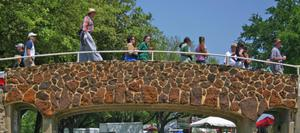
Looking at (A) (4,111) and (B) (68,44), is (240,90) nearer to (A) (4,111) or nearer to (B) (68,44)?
(A) (4,111)

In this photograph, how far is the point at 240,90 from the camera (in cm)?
1908

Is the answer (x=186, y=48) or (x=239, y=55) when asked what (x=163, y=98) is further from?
(x=239, y=55)

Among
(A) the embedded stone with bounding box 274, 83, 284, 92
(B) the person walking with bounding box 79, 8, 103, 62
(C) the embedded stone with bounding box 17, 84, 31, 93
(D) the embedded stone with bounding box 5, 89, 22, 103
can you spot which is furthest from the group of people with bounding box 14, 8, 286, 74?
(D) the embedded stone with bounding box 5, 89, 22, 103

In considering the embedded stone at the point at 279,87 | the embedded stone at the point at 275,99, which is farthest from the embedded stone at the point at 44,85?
the embedded stone at the point at 279,87

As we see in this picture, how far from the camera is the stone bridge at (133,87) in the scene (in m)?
19.0

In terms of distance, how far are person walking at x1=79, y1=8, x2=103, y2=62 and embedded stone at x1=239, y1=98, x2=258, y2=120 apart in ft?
15.1

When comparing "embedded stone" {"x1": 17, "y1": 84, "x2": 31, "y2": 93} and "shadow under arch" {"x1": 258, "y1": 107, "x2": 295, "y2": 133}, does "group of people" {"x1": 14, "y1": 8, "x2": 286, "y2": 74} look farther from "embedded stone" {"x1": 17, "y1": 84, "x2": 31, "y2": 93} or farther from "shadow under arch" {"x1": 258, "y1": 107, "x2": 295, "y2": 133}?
"shadow under arch" {"x1": 258, "y1": 107, "x2": 295, "y2": 133}

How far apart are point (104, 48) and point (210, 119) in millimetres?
6889

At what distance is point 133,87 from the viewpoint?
18984 mm

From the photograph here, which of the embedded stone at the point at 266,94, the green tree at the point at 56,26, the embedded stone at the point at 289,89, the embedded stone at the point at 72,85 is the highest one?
the green tree at the point at 56,26

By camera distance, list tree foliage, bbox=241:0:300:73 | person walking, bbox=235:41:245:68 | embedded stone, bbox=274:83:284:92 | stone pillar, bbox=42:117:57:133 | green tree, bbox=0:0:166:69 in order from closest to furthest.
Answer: stone pillar, bbox=42:117:57:133 → embedded stone, bbox=274:83:284:92 → person walking, bbox=235:41:245:68 → green tree, bbox=0:0:166:69 → tree foliage, bbox=241:0:300:73

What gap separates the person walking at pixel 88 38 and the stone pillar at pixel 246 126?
4.94 m

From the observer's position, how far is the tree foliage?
30.2 m

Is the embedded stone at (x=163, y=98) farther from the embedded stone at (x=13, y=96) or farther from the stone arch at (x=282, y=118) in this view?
the embedded stone at (x=13, y=96)
